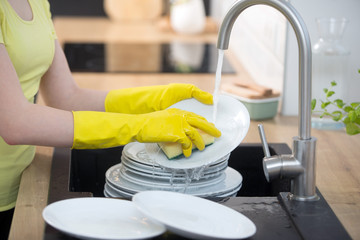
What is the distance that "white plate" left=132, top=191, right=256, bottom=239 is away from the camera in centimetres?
101

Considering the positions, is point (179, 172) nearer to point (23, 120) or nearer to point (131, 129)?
point (131, 129)

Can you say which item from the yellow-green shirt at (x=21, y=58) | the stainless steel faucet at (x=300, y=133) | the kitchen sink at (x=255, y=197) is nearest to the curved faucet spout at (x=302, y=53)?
the stainless steel faucet at (x=300, y=133)

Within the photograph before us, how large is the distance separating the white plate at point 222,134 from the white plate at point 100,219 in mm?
188

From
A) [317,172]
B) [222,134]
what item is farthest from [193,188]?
[317,172]

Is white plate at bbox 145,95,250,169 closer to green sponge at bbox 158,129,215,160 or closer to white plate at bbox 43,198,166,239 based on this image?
green sponge at bbox 158,129,215,160

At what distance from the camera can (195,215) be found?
1.10 meters

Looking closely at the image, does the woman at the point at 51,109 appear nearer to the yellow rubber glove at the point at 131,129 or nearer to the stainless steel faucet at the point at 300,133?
the yellow rubber glove at the point at 131,129

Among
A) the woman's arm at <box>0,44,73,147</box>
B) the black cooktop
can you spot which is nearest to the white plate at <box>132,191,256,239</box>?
the woman's arm at <box>0,44,73,147</box>

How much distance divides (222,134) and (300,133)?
279 millimetres

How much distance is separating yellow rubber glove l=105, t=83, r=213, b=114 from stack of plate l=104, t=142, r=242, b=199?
0.84 feet

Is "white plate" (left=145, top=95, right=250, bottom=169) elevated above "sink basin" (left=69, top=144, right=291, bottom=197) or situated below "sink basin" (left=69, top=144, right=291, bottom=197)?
Result: above

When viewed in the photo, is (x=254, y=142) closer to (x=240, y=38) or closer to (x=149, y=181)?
(x=149, y=181)

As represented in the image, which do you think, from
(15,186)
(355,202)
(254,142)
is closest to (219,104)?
(254,142)

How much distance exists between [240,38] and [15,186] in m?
1.85
